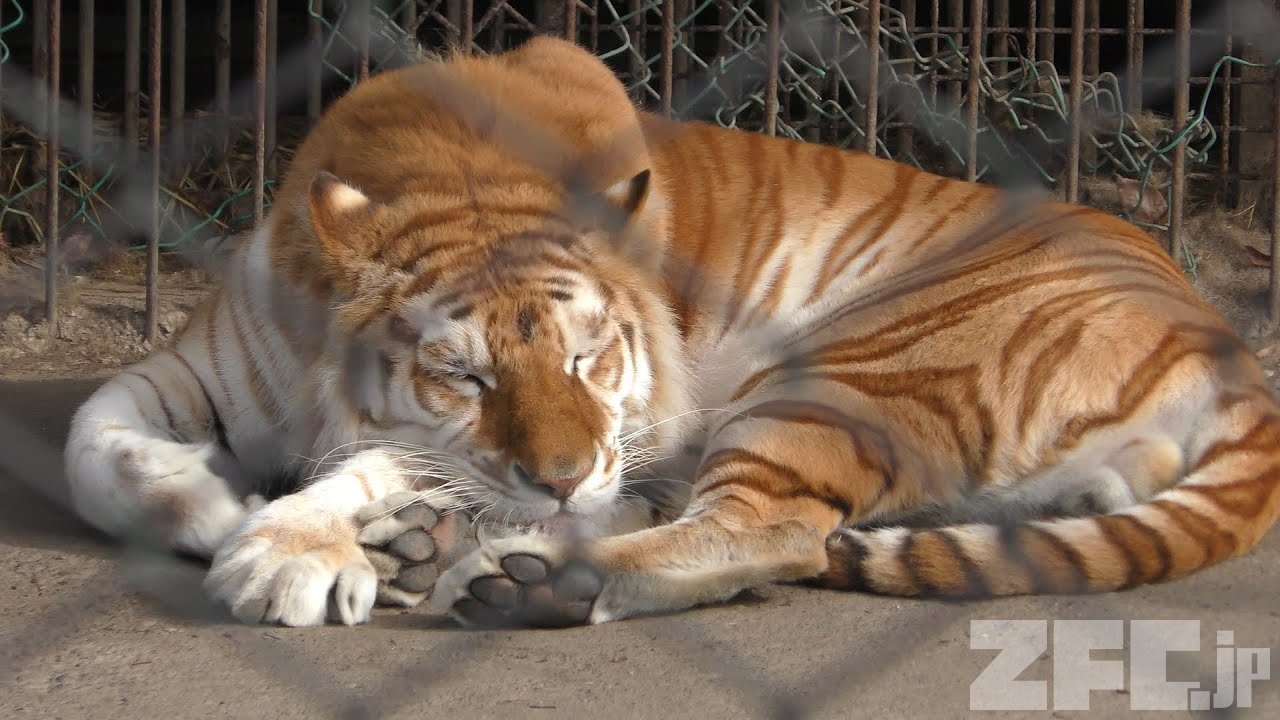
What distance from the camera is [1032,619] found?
1.63 metres

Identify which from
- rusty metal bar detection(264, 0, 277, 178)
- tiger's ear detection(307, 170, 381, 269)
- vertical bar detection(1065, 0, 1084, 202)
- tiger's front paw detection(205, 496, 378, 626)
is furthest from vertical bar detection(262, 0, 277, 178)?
tiger's front paw detection(205, 496, 378, 626)

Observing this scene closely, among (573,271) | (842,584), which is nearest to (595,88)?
(573,271)

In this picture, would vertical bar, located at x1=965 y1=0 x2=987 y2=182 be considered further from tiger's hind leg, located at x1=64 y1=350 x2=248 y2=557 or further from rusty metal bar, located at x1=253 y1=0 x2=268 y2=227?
tiger's hind leg, located at x1=64 y1=350 x2=248 y2=557

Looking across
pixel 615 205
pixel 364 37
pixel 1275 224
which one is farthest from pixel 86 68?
pixel 1275 224

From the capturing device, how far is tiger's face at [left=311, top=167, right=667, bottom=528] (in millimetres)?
1816

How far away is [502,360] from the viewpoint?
1.85 meters

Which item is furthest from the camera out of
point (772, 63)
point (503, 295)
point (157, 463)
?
point (772, 63)

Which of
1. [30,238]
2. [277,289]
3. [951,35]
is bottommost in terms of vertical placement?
[30,238]

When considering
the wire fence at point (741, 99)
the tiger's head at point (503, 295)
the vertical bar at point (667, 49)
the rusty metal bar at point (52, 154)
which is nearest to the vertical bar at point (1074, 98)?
the wire fence at point (741, 99)

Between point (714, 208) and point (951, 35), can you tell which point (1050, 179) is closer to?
point (951, 35)

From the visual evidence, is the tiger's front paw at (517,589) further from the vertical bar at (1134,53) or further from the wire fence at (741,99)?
the vertical bar at (1134,53)

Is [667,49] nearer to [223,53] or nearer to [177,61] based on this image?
[223,53]

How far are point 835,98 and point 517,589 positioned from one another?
7.71 ft

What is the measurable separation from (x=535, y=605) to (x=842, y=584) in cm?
39
